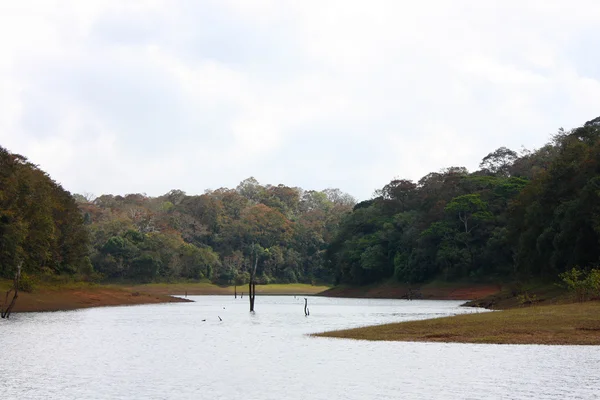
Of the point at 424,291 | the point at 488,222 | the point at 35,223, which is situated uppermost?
the point at 488,222

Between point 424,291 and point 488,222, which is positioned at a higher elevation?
point 488,222

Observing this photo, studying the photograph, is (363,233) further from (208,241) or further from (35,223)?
(35,223)

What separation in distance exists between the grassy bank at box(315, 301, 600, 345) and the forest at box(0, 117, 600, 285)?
22.3 m

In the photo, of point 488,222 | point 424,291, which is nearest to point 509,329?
point 488,222

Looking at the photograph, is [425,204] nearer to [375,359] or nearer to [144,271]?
[144,271]

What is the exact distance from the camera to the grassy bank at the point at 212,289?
14725 centimetres

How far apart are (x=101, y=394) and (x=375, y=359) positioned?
43.1 ft

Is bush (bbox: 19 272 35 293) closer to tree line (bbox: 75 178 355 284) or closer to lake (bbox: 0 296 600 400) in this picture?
lake (bbox: 0 296 600 400)

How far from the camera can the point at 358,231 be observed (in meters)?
148

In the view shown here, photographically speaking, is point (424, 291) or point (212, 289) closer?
point (424, 291)

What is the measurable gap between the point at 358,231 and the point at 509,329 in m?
107

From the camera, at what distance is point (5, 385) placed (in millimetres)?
27188

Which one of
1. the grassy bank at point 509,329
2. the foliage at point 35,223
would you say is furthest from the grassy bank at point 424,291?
the grassy bank at point 509,329

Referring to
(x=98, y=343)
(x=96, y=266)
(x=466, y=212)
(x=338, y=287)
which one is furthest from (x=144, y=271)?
(x=98, y=343)
